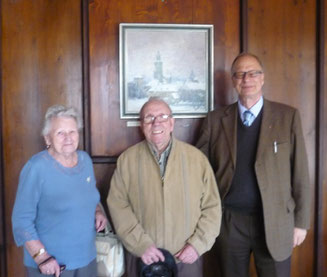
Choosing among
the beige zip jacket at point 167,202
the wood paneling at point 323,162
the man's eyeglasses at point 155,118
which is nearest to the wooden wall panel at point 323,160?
the wood paneling at point 323,162

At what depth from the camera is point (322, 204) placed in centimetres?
241

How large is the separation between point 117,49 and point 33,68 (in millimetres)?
593

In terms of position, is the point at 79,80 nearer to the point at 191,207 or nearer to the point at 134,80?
the point at 134,80

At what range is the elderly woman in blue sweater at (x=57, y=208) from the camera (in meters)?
1.52

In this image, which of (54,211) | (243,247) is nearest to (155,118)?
(54,211)

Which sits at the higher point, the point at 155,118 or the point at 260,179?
the point at 155,118

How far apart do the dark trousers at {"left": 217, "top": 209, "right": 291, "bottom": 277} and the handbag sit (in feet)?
1.94

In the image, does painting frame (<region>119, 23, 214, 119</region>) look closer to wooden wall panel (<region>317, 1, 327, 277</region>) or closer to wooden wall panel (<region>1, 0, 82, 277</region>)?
wooden wall panel (<region>1, 0, 82, 277</region>)

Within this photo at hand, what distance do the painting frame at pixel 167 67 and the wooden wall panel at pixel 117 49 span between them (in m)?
0.05

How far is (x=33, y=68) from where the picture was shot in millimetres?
2225

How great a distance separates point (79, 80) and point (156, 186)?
40.7 inches

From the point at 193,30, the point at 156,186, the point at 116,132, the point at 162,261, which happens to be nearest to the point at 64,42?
the point at 116,132

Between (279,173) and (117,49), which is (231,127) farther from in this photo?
(117,49)

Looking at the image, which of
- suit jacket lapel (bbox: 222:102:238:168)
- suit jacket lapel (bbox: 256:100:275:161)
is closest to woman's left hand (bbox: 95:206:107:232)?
suit jacket lapel (bbox: 222:102:238:168)
